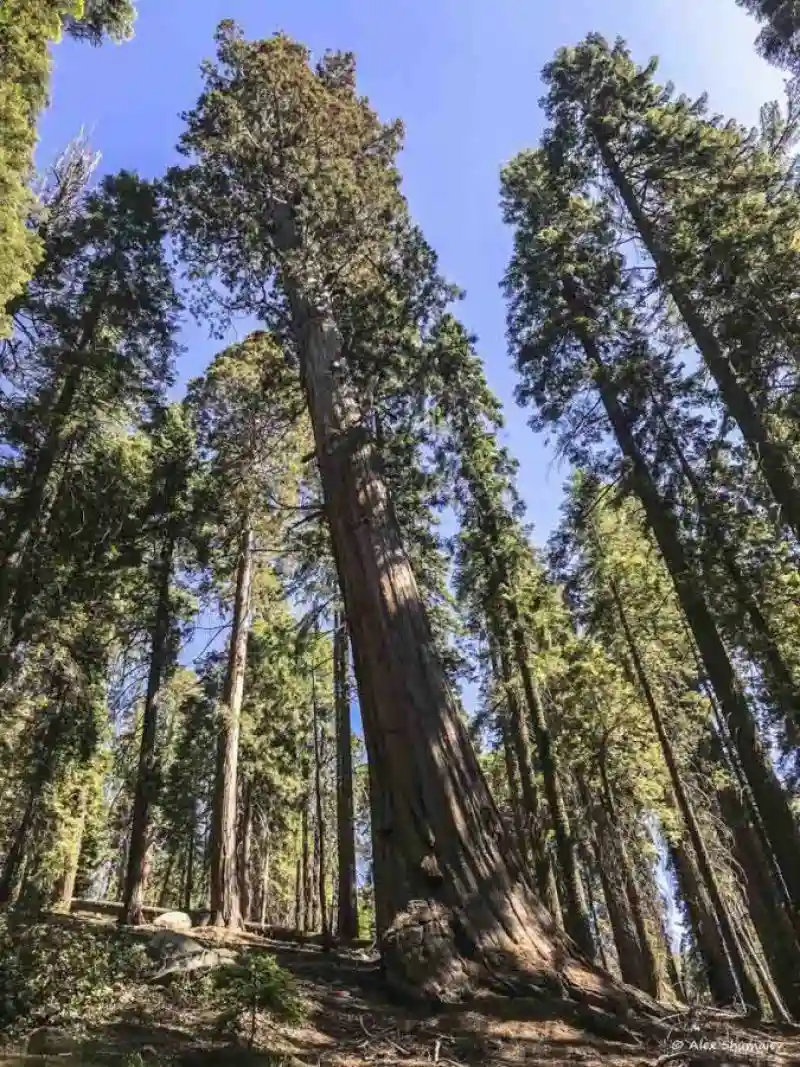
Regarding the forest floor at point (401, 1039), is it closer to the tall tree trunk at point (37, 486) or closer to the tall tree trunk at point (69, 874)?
the tall tree trunk at point (37, 486)

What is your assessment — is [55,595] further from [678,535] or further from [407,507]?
[678,535]

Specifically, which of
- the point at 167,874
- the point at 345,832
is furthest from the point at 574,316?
the point at 167,874

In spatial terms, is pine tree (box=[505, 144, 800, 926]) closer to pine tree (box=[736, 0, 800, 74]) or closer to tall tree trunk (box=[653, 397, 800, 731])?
tall tree trunk (box=[653, 397, 800, 731])

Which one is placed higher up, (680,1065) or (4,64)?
(4,64)

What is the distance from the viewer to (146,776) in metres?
13.0

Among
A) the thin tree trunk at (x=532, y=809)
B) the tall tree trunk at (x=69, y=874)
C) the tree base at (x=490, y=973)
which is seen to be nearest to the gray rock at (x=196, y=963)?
the tree base at (x=490, y=973)

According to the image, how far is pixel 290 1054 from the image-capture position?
3.66 m

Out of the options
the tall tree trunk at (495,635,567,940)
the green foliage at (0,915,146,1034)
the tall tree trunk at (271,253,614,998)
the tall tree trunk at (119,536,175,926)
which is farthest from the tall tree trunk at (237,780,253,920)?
the tall tree trunk at (271,253,614,998)

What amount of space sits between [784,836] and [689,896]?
36.2ft

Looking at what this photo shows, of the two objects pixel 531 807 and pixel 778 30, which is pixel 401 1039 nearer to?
pixel 531 807

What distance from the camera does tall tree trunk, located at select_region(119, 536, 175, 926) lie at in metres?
13.0

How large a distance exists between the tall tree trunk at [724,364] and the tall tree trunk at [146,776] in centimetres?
1110

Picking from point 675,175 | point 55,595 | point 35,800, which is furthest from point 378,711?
point 35,800

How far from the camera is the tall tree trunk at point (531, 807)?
38.2 ft
